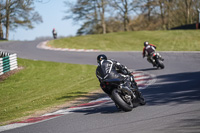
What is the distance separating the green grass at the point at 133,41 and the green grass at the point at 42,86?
11625 mm

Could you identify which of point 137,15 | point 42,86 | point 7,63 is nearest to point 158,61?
point 42,86

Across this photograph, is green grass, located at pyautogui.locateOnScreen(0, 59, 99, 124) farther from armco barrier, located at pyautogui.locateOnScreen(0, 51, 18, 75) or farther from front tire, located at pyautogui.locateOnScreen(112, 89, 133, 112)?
front tire, located at pyautogui.locateOnScreen(112, 89, 133, 112)

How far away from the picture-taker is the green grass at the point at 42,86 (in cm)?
1088

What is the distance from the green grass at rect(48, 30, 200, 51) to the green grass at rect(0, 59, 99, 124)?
38.1 ft

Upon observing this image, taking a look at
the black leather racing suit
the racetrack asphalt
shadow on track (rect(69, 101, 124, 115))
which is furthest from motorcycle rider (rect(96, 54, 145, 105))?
the racetrack asphalt

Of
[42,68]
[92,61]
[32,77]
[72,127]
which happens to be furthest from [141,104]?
[92,61]

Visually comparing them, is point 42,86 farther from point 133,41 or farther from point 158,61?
point 133,41

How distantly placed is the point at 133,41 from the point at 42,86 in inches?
905

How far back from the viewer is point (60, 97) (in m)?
12.0

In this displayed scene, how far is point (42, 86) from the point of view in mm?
15469

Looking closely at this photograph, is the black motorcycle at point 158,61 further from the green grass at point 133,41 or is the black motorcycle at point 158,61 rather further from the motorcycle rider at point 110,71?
the green grass at point 133,41

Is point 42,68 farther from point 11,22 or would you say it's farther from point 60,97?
point 11,22

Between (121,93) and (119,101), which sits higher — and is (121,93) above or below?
above

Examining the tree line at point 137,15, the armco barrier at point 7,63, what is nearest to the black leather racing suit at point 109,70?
the armco barrier at point 7,63
